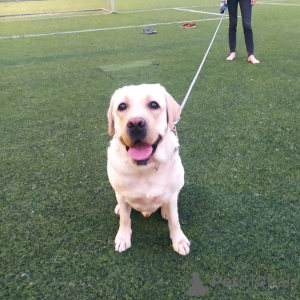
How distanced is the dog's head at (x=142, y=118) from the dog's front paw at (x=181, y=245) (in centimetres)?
64

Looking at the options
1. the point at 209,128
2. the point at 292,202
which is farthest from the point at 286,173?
the point at 209,128

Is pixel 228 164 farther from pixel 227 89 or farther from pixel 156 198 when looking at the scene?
pixel 227 89

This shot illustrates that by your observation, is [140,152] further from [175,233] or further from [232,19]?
[232,19]

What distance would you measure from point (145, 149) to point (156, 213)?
80 centimetres

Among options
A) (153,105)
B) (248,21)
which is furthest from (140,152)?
(248,21)

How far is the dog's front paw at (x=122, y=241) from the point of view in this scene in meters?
1.91

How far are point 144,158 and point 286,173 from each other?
1548 mm

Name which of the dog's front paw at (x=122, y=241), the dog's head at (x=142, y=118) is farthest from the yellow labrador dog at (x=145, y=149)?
the dog's front paw at (x=122, y=241)

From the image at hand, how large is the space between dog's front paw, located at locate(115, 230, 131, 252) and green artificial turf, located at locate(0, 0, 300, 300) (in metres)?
0.06

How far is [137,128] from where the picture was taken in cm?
150

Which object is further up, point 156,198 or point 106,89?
point 156,198

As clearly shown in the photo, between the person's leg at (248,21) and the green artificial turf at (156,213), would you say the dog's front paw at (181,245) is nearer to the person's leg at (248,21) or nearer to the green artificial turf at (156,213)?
the green artificial turf at (156,213)

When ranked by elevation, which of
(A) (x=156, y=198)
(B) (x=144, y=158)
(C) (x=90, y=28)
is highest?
(B) (x=144, y=158)

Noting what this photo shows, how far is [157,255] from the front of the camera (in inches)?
73.9
